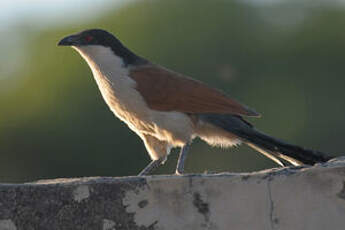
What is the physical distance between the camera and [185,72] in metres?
27.0

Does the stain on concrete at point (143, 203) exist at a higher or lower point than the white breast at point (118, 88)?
lower

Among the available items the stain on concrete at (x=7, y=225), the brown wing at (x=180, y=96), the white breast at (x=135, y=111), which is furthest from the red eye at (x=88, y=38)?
the stain on concrete at (x=7, y=225)

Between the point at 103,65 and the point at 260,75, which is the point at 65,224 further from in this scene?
the point at 260,75

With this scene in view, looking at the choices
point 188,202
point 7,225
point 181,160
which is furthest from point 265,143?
point 7,225

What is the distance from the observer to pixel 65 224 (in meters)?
4.43

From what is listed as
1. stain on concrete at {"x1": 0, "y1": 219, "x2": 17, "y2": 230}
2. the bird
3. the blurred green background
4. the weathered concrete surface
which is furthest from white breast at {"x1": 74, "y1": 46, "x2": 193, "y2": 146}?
the blurred green background

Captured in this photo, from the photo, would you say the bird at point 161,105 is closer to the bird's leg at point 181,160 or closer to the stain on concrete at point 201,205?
the bird's leg at point 181,160

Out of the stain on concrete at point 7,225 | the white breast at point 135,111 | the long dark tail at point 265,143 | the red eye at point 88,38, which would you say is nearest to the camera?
the stain on concrete at point 7,225

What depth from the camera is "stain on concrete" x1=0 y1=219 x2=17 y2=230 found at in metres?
4.45

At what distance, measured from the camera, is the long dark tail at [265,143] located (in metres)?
5.53

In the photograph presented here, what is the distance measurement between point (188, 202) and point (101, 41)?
2.59 m

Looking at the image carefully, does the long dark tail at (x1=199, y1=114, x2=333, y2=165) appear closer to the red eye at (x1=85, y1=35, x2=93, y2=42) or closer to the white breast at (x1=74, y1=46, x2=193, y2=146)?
the white breast at (x1=74, y1=46, x2=193, y2=146)

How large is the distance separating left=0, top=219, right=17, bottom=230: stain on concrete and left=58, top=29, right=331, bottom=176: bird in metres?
1.94

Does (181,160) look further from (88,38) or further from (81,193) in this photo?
(81,193)
